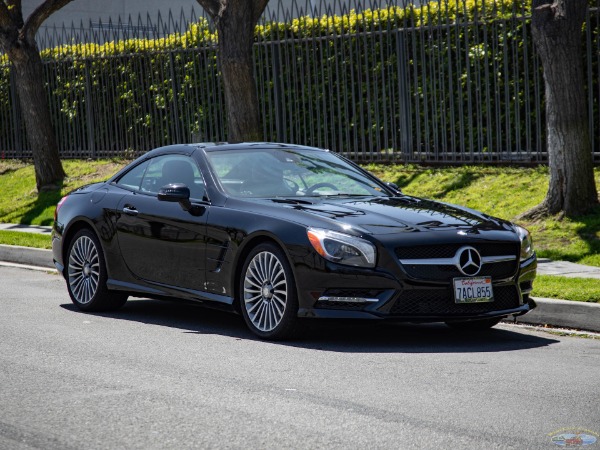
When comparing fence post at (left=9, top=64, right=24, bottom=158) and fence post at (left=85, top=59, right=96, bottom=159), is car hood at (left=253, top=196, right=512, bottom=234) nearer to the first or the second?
fence post at (left=85, top=59, right=96, bottom=159)

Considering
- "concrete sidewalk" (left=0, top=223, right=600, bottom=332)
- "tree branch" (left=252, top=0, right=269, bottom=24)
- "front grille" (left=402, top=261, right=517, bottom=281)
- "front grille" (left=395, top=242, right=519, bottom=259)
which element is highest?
Result: "tree branch" (left=252, top=0, right=269, bottom=24)

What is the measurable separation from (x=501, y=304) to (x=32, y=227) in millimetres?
11374

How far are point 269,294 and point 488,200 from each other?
23.2 ft

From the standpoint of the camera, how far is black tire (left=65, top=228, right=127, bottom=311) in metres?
10.2

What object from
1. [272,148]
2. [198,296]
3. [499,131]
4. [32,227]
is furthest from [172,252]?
[32,227]

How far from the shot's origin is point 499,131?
52.3 ft

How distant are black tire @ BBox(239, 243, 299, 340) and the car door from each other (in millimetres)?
562

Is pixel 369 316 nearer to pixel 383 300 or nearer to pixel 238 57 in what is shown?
pixel 383 300

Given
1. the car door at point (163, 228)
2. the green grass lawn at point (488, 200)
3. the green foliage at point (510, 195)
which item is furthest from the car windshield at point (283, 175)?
the green foliage at point (510, 195)

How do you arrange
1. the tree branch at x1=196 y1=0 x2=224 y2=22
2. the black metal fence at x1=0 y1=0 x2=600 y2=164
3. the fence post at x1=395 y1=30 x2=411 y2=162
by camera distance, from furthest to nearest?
the fence post at x1=395 y1=30 x2=411 y2=162
the black metal fence at x1=0 y1=0 x2=600 y2=164
the tree branch at x1=196 y1=0 x2=224 y2=22

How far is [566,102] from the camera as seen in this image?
13.3 meters

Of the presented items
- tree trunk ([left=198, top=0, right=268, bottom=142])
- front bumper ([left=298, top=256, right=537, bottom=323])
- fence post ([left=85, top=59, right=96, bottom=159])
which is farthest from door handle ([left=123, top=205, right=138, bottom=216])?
fence post ([left=85, top=59, right=96, bottom=159])

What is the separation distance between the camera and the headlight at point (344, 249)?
8.03 meters

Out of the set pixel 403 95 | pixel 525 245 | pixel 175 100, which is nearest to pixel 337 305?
pixel 525 245
